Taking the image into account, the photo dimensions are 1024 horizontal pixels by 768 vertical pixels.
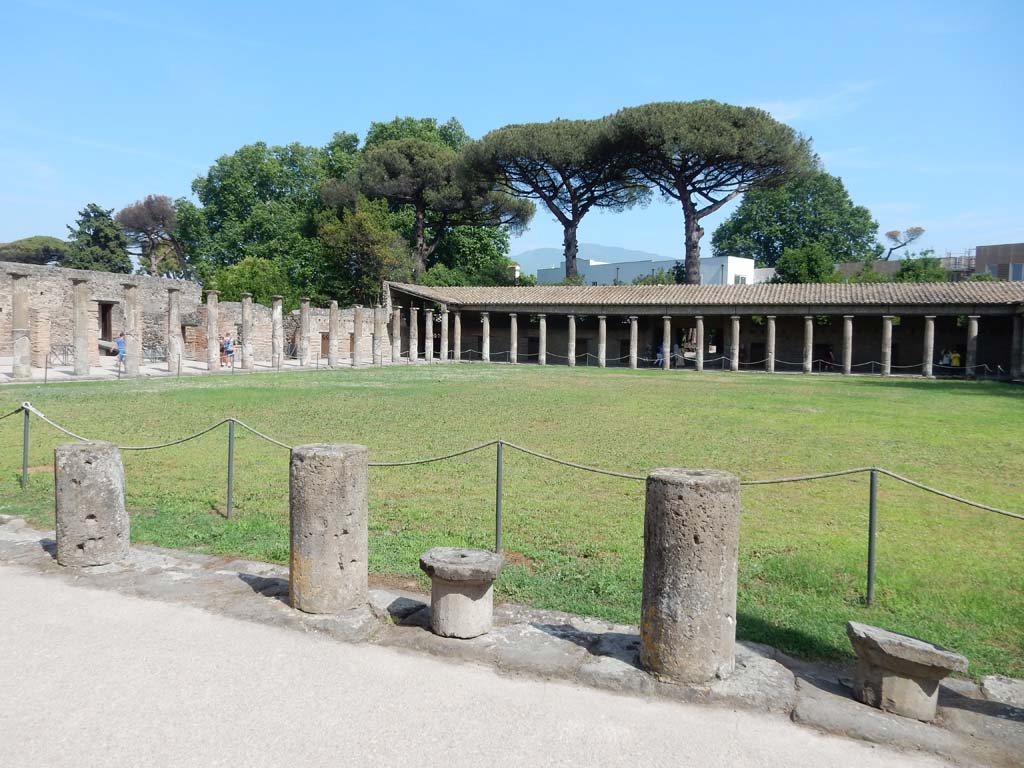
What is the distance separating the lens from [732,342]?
114 feet

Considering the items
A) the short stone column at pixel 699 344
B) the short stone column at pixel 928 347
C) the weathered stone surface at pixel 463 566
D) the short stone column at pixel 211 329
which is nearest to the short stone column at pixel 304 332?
the short stone column at pixel 211 329

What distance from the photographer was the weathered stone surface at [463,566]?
409 centimetres

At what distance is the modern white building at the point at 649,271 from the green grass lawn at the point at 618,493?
3082 centimetres

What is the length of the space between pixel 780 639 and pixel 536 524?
2.58 meters

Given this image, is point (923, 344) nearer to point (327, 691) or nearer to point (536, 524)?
point (536, 524)

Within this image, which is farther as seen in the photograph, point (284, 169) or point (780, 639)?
point (284, 169)

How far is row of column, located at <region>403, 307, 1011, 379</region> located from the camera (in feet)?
98.9

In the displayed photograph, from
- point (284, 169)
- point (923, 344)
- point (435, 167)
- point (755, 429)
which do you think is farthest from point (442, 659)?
point (284, 169)

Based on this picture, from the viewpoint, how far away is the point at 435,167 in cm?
4225

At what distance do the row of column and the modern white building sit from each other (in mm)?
7419

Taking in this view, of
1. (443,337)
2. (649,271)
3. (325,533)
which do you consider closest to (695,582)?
(325,533)

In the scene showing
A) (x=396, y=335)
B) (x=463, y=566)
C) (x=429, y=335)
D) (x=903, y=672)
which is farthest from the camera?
(x=429, y=335)

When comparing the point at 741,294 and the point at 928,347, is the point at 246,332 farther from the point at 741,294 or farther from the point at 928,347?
the point at 928,347

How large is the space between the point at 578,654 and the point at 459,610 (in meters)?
0.68
